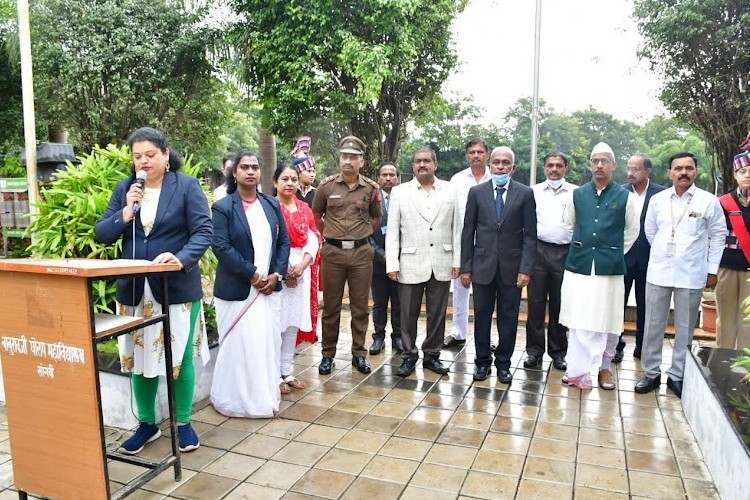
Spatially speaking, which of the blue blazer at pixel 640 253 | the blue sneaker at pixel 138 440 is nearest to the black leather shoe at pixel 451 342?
the blue blazer at pixel 640 253

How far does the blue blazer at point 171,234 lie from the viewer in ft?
9.68

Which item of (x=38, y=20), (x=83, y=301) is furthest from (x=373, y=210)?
(x=38, y=20)

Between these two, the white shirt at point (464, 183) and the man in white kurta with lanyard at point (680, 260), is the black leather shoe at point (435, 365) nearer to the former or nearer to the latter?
the white shirt at point (464, 183)

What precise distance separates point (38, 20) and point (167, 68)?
265 cm

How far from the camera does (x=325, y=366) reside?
4.70 metres

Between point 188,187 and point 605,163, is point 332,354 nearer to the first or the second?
point 188,187

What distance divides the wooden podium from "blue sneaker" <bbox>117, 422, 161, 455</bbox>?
2.17 feet

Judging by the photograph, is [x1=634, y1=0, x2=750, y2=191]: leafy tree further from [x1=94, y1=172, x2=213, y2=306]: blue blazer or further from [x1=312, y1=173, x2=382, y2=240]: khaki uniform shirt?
[x1=94, y1=172, x2=213, y2=306]: blue blazer

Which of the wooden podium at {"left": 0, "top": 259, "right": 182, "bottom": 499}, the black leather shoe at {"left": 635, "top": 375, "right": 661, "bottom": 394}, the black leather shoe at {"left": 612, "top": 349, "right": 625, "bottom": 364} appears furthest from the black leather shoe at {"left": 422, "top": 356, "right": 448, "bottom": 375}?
the wooden podium at {"left": 0, "top": 259, "right": 182, "bottom": 499}

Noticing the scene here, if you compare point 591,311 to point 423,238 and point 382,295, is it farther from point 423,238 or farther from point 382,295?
Result: point 382,295

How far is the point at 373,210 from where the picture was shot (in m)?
4.73

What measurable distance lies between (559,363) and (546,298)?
58cm

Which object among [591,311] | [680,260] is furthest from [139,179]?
[680,260]

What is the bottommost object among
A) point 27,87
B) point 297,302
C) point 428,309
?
point 428,309
